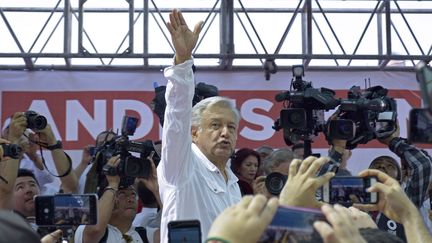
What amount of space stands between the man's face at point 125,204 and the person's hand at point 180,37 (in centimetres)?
179

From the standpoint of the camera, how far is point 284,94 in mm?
5066

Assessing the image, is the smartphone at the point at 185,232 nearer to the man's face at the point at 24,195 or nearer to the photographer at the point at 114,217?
the photographer at the point at 114,217

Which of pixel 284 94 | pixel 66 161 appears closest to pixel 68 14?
pixel 66 161

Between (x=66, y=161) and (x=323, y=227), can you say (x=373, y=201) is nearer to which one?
(x=323, y=227)

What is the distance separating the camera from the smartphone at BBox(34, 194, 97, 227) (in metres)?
3.34

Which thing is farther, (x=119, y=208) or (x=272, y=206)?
(x=119, y=208)

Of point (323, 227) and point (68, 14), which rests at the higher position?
point (68, 14)

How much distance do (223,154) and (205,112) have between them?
0.22 m

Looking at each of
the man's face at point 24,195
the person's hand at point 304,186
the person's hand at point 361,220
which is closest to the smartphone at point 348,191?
the person's hand at point 304,186

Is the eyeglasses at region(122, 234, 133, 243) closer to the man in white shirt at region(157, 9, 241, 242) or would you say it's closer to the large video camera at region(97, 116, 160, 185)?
the large video camera at region(97, 116, 160, 185)

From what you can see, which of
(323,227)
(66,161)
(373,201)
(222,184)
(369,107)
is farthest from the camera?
(66,161)

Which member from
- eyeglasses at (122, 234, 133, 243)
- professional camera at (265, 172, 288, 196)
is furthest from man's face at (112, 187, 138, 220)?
professional camera at (265, 172, 288, 196)

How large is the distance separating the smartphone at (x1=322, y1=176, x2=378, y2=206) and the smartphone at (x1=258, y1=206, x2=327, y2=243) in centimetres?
113

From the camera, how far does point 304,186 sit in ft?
7.93
